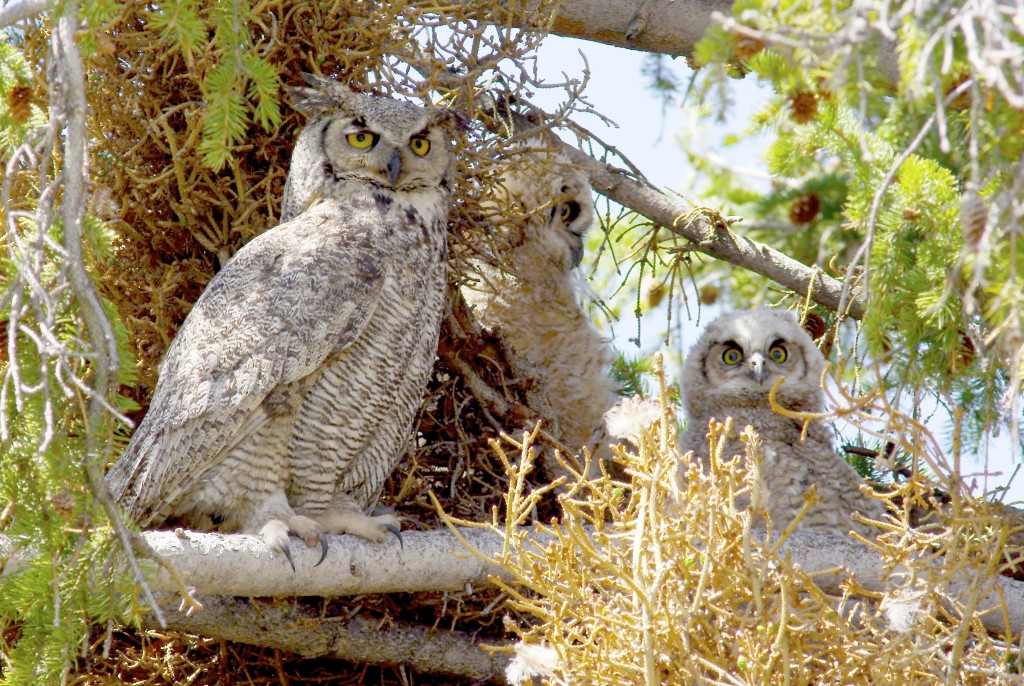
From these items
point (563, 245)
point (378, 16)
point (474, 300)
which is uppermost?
point (378, 16)

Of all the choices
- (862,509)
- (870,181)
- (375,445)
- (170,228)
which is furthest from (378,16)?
(862,509)

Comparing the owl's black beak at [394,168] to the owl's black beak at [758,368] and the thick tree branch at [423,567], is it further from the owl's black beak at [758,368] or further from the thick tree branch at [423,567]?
the owl's black beak at [758,368]

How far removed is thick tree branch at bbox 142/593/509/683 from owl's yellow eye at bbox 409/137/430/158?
3.94 ft

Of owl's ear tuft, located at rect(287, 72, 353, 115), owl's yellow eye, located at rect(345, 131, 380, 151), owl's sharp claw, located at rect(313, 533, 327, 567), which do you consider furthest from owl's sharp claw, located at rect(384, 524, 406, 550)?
owl's ear tuft, located at rect(287, 72, 353, 115)

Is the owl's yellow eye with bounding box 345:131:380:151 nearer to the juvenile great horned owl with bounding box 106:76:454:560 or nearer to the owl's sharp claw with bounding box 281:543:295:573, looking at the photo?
the juvenile great horned owl with bounding box 106:76:454:560

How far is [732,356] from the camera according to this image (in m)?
3.55

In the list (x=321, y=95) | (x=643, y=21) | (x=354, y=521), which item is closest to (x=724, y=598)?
(x=354, y=521)

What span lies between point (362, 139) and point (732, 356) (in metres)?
1.34

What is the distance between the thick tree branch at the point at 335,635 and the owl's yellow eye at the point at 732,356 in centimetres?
115

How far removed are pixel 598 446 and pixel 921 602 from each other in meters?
1.60

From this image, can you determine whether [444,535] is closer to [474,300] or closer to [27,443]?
[27,443]

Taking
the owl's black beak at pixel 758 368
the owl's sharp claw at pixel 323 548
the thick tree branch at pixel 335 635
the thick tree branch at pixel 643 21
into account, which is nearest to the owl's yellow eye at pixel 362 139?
the thick tree branch at pixel 643 21

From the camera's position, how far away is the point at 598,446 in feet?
12.2

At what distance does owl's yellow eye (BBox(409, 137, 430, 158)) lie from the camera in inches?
119
